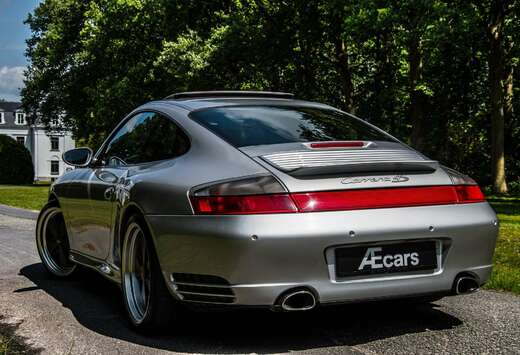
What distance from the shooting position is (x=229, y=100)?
4871 millimetres

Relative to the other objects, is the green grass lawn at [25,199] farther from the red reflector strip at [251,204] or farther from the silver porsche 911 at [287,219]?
the red reflector strip at [251,204]

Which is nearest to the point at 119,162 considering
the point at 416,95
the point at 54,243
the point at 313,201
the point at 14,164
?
the point at 54,243

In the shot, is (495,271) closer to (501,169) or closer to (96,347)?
(96,347)

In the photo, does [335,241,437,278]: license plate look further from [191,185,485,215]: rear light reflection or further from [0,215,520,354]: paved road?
[0,215,520,354]: paved road

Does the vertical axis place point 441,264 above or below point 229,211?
below

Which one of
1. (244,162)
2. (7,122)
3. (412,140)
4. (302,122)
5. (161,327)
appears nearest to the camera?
(244,162)

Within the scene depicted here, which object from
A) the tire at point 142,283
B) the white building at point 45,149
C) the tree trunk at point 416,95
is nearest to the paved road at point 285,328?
the tire at point 142,283

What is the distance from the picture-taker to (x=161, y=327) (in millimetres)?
4066

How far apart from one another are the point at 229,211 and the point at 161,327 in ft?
3.19

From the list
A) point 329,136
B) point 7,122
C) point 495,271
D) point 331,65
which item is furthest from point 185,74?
point 7,122

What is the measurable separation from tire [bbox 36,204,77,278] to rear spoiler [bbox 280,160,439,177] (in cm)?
337

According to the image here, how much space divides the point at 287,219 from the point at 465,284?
1177mm

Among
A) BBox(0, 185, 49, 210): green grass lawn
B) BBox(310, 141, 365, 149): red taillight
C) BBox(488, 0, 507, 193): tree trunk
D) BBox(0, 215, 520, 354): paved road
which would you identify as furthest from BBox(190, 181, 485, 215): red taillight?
BBox(488, 0, 507, 193): tree trunk

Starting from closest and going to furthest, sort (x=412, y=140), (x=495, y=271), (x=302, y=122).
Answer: (x=302, y=122) → (x=495, y=271) → (x=412, y=140)
